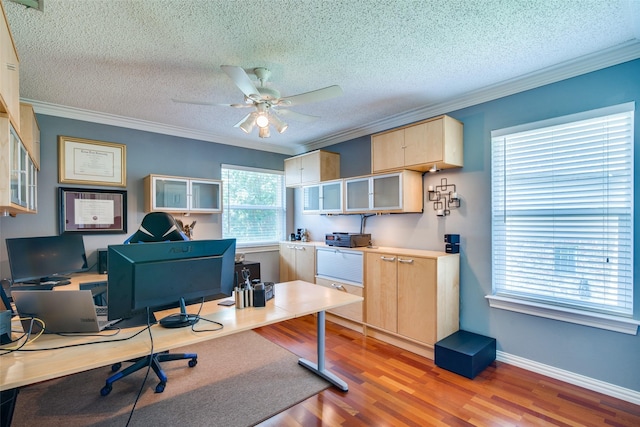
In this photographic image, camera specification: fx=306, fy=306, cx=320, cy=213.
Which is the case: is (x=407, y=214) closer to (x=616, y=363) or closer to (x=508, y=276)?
(x=508, y=276)

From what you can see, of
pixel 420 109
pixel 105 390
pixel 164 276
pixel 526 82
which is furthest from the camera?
pixel 420 109

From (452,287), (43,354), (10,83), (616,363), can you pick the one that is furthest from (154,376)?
(616,363)

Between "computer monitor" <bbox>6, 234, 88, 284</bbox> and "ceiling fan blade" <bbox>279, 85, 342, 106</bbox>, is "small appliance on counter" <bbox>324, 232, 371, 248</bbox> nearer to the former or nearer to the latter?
"ceiling fan blade" <bbox>279, 85, 342, 106</bbox>

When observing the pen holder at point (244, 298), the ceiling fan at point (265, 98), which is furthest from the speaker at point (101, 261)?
the pen holder at point (244, 298)

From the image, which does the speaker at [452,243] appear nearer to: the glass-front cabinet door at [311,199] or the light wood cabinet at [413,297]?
the light wood cabinet at [413,297]

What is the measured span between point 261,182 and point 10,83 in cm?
346

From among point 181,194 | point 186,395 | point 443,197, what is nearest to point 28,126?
point 181,194

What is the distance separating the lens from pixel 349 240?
12.4ft

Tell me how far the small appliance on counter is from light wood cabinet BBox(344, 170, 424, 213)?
33 cm

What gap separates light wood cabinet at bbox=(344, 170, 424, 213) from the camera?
334 cm

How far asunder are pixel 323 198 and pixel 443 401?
278cm

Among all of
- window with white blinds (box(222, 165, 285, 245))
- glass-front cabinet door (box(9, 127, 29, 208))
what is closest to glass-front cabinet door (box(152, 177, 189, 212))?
window with white blinds (box(222, 165, 285, 245))

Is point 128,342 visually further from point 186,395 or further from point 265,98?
point 265,98

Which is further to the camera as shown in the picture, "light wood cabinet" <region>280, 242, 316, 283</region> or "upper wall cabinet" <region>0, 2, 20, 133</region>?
Answer: "light wood cabinet" <region>280, 242, 316, 283</region>
